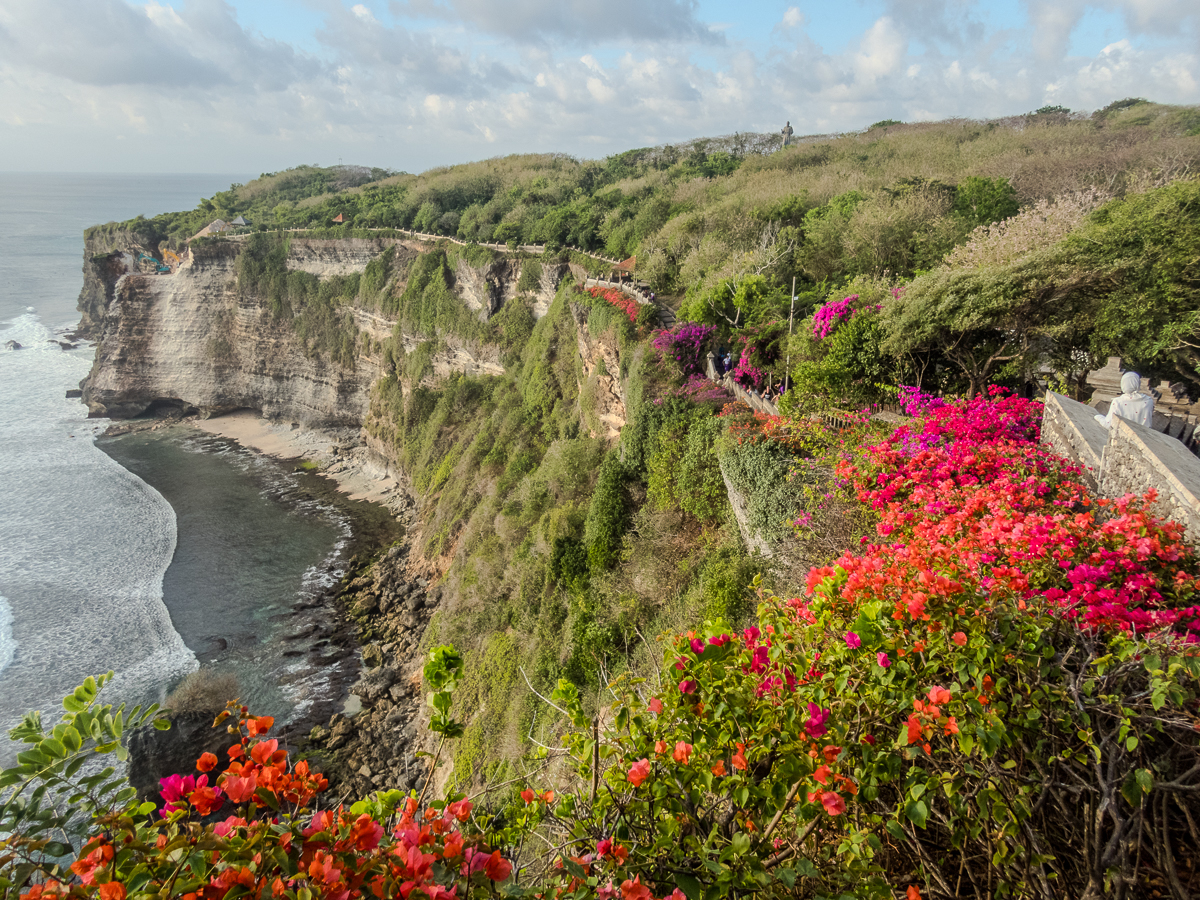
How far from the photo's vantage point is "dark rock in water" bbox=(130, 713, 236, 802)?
2120 cm

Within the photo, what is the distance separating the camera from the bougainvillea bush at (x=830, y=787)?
304cm

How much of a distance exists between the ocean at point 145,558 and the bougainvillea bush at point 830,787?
86.1 ft

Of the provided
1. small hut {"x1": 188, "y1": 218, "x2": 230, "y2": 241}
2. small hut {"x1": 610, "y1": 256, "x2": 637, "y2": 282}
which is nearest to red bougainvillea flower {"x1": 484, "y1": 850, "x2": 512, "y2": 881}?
small hut {"x1": 610, "y1": 256, "x2": 637, "y2": 282}

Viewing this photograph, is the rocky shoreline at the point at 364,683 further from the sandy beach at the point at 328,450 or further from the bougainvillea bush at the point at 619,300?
the bougainvillea bush at the point at 619,300

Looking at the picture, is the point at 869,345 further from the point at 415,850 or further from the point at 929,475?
the point at 415,850

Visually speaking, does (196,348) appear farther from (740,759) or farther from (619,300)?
(740,759)

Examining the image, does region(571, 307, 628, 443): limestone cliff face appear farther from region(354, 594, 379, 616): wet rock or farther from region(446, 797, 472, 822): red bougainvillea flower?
region(446, 797, 472, 822): red bougainvillea flower

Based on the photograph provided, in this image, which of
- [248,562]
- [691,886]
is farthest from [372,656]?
[691,886]

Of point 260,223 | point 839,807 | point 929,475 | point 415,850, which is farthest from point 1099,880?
point 260,223

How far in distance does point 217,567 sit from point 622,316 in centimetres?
2877

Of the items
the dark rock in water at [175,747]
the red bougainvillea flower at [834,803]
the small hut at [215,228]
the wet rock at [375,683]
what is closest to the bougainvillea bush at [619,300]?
the wet rock at [375,683]

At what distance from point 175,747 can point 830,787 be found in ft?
89.9

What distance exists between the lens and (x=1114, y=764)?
3.74 meters

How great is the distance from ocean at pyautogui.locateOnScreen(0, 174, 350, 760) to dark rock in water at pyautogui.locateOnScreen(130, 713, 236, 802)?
210 cm
